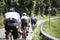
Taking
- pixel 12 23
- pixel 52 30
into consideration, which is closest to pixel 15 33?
pixel 12 23

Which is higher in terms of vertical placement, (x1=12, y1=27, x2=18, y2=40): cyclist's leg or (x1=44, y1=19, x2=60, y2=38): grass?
(x1=12, y1=27, x2=18, y2=40): cyclist's leg

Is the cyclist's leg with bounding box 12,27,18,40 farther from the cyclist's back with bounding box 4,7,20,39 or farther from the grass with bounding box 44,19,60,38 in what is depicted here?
the grass with bounding box 44,19,60,38

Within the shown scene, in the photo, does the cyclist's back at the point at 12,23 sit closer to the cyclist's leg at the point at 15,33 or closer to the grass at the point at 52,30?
the cyclist's leg at the point at 15,33

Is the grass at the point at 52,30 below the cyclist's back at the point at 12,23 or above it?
below

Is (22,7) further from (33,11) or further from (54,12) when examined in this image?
(54,12)

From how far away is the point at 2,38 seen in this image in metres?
11.0

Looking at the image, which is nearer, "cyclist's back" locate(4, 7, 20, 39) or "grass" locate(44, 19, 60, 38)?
"cyclist's back" locate(4, 7, 20, 39)

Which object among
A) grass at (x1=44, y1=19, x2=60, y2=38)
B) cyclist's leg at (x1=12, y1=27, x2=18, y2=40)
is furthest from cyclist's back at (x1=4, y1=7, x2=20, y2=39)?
grass at (x1=44, y1=19, x2=60, y2=38)

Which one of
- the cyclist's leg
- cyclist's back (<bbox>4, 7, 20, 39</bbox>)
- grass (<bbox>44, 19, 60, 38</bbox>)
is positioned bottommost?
grass (<bbox>44, 19, 60, 38</bbox>)

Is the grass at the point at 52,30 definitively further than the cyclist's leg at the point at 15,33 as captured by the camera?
Yes

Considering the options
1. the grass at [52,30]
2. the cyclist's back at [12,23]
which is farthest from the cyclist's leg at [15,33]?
the grass at [52,30]

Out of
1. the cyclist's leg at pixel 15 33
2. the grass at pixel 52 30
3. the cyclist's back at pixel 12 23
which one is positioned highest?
the cyclist's back at pixel 12 23

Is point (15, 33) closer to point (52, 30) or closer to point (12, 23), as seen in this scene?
point (12, 23)

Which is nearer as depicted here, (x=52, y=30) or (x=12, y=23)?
(x=12, y=23)
